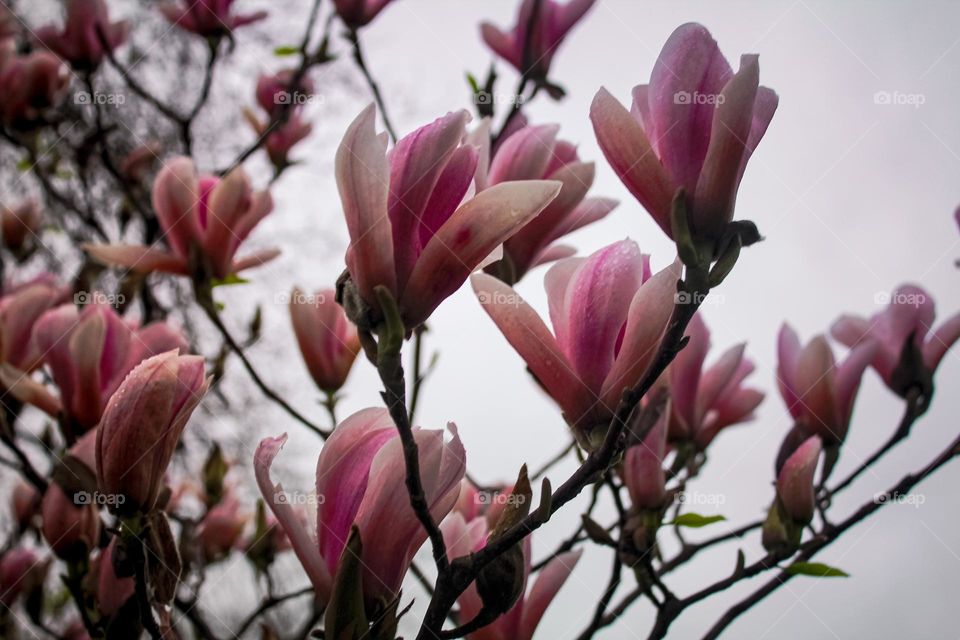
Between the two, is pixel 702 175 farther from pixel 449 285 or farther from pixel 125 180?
pixel 125 180

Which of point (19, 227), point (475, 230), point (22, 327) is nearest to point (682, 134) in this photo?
point (475, 230)

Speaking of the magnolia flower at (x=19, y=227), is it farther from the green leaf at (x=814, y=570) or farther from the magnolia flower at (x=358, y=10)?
the green leaf at (x=814, y=570)

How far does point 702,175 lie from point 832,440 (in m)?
0.61

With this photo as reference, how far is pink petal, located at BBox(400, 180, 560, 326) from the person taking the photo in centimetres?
52

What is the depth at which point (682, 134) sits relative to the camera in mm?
552

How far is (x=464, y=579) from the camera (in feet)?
1.76

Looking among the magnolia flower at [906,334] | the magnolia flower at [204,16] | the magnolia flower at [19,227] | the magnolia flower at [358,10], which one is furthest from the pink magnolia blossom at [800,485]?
the magnolia flower at [19,227]

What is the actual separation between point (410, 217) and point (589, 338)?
0.18 metres

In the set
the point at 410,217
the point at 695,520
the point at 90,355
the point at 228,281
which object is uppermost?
the point at 228,281

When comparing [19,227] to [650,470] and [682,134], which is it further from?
[682,134]

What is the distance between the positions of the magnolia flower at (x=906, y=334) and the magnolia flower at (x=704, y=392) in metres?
0.18

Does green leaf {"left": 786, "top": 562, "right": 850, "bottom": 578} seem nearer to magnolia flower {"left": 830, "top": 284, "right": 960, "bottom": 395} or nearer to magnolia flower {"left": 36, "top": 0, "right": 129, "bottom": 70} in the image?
magnolia flower {"left": 830, "top": 284, "right": 960, "bottom": 395}

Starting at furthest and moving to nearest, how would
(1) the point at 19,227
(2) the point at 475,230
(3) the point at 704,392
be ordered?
(1) the point at 19,227, (3) the point at 704,392, (2) the point at 475,230

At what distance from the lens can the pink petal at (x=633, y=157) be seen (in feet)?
1.83
